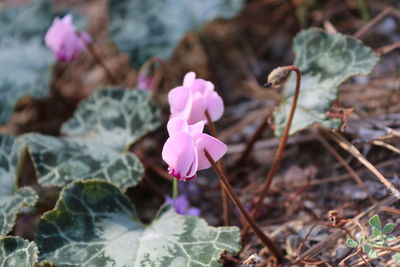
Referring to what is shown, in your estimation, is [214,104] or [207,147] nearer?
[207,147]

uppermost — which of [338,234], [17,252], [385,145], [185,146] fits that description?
[185,146]

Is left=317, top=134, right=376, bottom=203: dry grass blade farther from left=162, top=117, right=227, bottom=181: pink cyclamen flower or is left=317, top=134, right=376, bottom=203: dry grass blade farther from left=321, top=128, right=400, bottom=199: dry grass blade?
left=162, top=117, right=227, bottom=181: pink cyclamen flower

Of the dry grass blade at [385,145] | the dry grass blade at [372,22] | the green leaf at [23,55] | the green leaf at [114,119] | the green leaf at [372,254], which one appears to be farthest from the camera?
the green leaf at [23,55]

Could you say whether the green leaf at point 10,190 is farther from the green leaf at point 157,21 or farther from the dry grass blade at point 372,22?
the dry grass blade at point 372,22

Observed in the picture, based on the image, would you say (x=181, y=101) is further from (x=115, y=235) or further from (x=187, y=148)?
(x=115, y=235)

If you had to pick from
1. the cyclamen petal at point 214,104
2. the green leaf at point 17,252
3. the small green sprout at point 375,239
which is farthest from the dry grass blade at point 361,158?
the green leaf at point 17,252

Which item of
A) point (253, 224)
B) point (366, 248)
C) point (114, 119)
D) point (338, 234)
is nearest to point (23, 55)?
point (114, 119)
